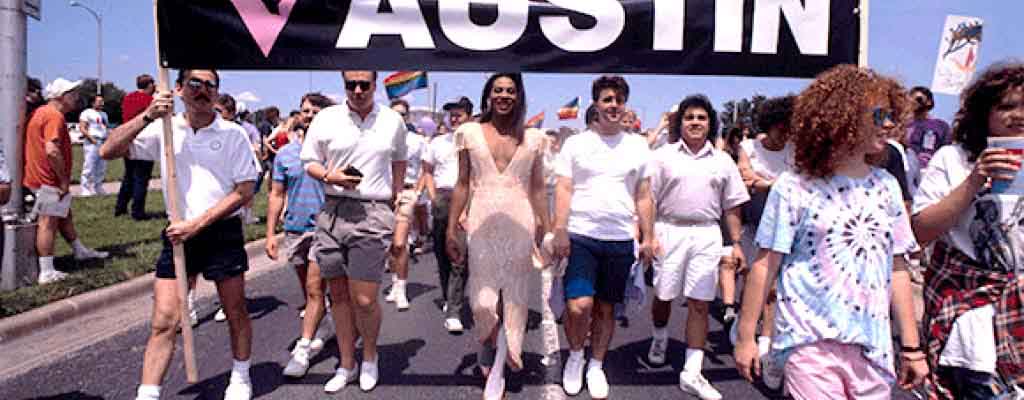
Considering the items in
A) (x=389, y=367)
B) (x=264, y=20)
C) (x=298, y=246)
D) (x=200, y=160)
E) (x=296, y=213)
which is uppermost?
(x=264, y=20)

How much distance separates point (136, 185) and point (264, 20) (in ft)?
26.3

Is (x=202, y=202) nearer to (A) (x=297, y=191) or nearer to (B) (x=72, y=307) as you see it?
(A) (x=297, y=191)

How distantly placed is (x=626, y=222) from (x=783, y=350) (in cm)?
169

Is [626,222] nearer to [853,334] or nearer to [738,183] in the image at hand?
[738,183]

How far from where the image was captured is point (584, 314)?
12.9ft

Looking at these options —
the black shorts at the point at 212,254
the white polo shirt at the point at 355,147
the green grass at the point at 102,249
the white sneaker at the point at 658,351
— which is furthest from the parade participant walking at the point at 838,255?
the green grass at the point at 102,249

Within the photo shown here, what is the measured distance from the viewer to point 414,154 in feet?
23.4

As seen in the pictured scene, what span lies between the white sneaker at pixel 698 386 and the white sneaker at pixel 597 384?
1.66 feet

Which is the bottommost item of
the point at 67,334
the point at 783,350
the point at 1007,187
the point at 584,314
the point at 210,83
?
the point at 67,334

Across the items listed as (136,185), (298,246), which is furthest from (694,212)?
(136,185)

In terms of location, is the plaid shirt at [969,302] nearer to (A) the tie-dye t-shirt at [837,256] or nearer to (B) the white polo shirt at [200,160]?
(A) the tie-dye t-shirt at [837,256]

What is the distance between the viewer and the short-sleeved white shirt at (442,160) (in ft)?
18.7

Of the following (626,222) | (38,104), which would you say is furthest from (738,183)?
(38,104)

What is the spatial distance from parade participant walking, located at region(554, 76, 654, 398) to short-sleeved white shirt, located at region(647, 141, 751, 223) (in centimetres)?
31
